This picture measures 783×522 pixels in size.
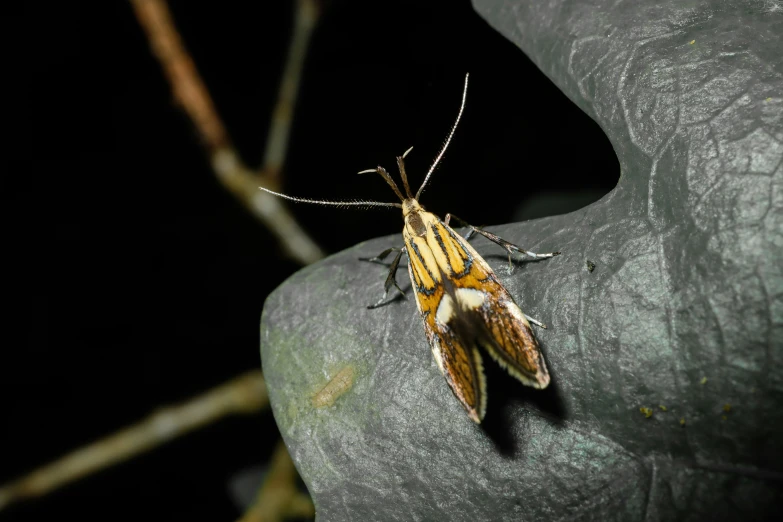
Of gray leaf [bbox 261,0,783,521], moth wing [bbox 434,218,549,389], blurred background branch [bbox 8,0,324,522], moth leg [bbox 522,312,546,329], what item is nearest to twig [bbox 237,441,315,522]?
blurred background branch [bbox 8,0,324,522]

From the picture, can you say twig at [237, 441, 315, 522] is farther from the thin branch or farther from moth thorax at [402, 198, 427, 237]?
the thin branch

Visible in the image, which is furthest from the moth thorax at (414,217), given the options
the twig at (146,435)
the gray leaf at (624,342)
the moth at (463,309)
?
the twig at (146,435)

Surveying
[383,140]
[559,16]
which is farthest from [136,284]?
[559,16]

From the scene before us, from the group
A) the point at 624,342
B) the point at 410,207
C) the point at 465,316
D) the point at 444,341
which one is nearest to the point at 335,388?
the point at 444,341

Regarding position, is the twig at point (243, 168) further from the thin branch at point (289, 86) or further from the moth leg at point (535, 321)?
the moth leg at point (535, 321)

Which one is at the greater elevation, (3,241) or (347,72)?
(3,241)

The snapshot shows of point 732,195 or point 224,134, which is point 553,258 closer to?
point 732,195

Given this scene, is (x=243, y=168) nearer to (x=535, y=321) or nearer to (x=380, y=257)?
(x=380, y=257)
